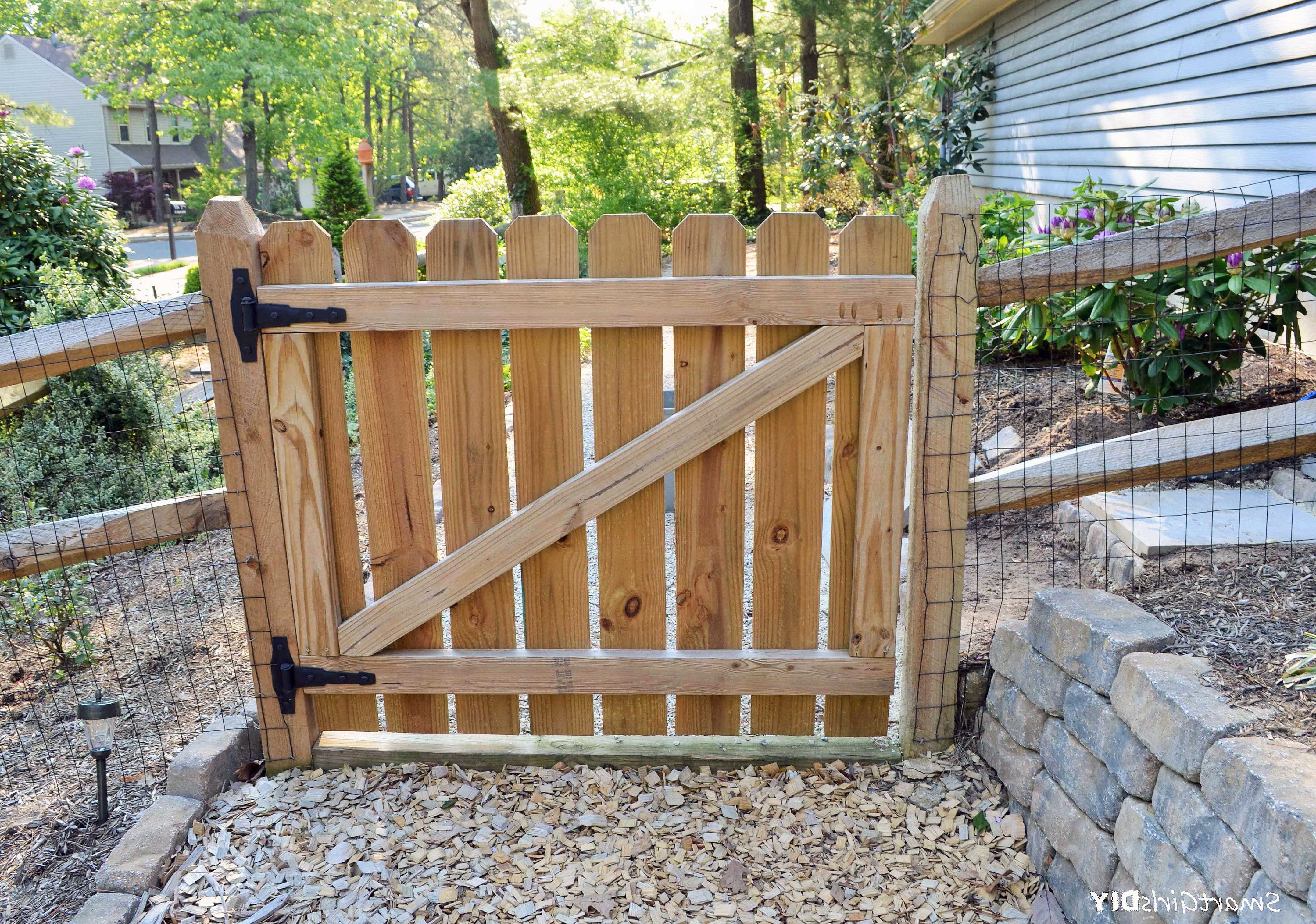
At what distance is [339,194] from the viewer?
46.5 feet

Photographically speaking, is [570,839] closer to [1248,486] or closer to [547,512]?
[547,512]

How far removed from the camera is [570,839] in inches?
97.9

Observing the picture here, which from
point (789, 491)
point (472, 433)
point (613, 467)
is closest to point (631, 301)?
point (613, 467)

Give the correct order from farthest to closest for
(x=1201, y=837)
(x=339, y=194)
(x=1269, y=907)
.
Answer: (x=339, y=194) < (x=1201, y=837) < (x=1269, y=907)

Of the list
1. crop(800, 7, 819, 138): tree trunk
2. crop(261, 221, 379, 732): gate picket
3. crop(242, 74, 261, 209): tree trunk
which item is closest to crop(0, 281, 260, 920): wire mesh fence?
crop(261, 221, 379, 732): gate picket

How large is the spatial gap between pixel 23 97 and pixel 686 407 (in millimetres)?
47274

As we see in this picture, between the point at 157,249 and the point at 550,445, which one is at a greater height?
the point at 157,249

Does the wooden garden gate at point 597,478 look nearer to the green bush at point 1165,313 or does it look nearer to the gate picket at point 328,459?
the gate picket at point 328,459

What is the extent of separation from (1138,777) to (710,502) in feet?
3.99

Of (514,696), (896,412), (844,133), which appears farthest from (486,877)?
(844,133)

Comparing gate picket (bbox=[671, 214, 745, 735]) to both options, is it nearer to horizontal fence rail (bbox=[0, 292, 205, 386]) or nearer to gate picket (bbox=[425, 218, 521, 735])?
gate picket (bbox=[425, 218, 521, 735])

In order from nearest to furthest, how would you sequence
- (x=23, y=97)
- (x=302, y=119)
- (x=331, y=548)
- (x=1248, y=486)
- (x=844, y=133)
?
(x=331, y=548)
(x=1248, y=486)
(x=844, y=133)
(x=302, y=119)
(x=23, y=97)

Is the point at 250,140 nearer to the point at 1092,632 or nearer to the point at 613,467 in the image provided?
the point at 613,467

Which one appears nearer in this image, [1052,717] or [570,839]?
[1052,717]
